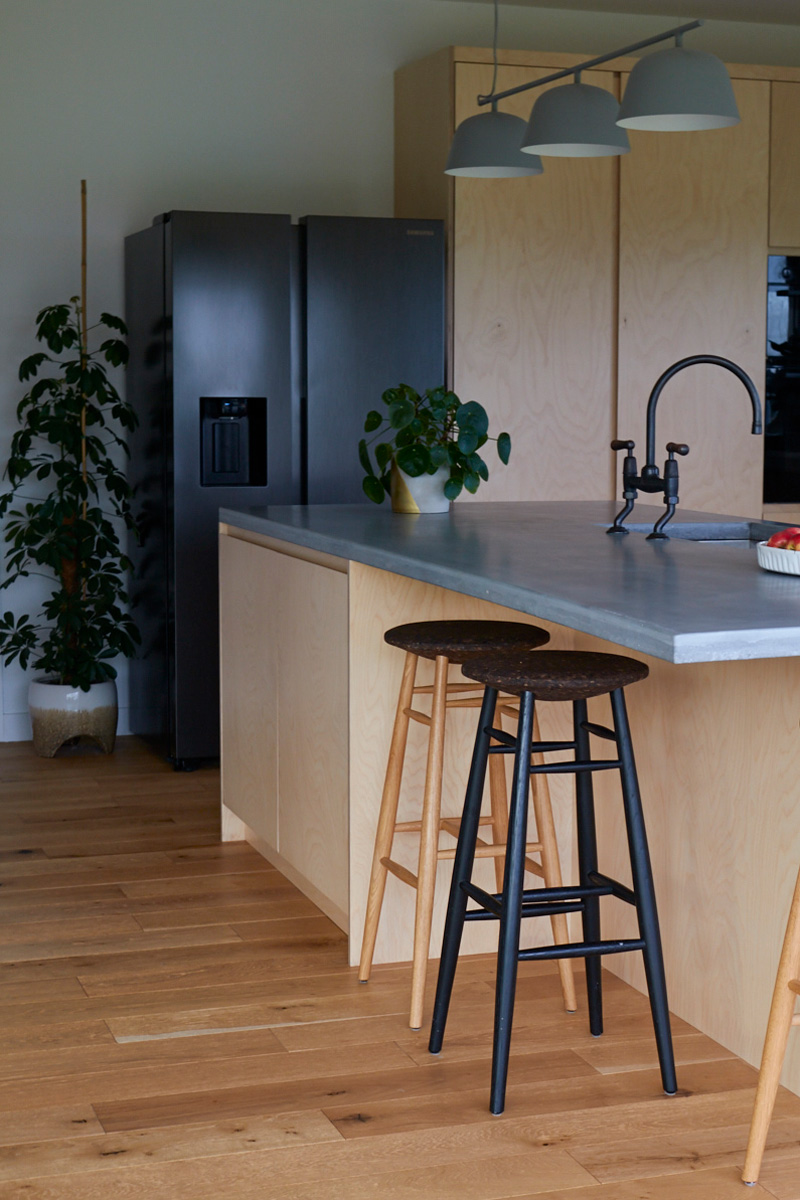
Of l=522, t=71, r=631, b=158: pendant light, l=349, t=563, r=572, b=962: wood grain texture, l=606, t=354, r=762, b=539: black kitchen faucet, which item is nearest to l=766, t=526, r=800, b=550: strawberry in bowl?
l=606, t=354, r=762, b=539: black kitchen faucet

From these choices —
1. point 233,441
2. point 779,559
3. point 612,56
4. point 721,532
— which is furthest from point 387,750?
point 233,441

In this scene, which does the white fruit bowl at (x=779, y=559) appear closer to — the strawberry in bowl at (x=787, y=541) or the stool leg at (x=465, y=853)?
the strawberry in bowl at (x=787, y=541)

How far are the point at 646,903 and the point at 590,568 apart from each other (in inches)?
22.0

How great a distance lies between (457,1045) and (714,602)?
3.53ft

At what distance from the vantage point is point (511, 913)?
221cm

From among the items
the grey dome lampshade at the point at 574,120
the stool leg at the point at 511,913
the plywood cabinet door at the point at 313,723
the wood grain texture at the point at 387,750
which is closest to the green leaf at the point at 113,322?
the plywood cabinet door at the point at 313,723

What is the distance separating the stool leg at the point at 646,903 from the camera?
2.28m

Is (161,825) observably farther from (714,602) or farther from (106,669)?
(714,602)

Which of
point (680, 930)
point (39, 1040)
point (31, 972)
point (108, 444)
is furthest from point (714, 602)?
point (108, 444)

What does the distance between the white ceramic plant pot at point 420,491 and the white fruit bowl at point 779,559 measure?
1331mm

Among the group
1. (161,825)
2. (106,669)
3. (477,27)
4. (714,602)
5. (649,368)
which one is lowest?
(161,825)

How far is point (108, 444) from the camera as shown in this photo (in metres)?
5.09

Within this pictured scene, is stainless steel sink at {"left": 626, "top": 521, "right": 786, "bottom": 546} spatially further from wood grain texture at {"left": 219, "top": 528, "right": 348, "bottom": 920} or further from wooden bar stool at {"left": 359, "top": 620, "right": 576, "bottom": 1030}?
wood grain texture at {"left": 219, "top": 528, "right": 348, "bottom": 920}

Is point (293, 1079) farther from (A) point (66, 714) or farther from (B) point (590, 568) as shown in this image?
(A) point (66, 714)
